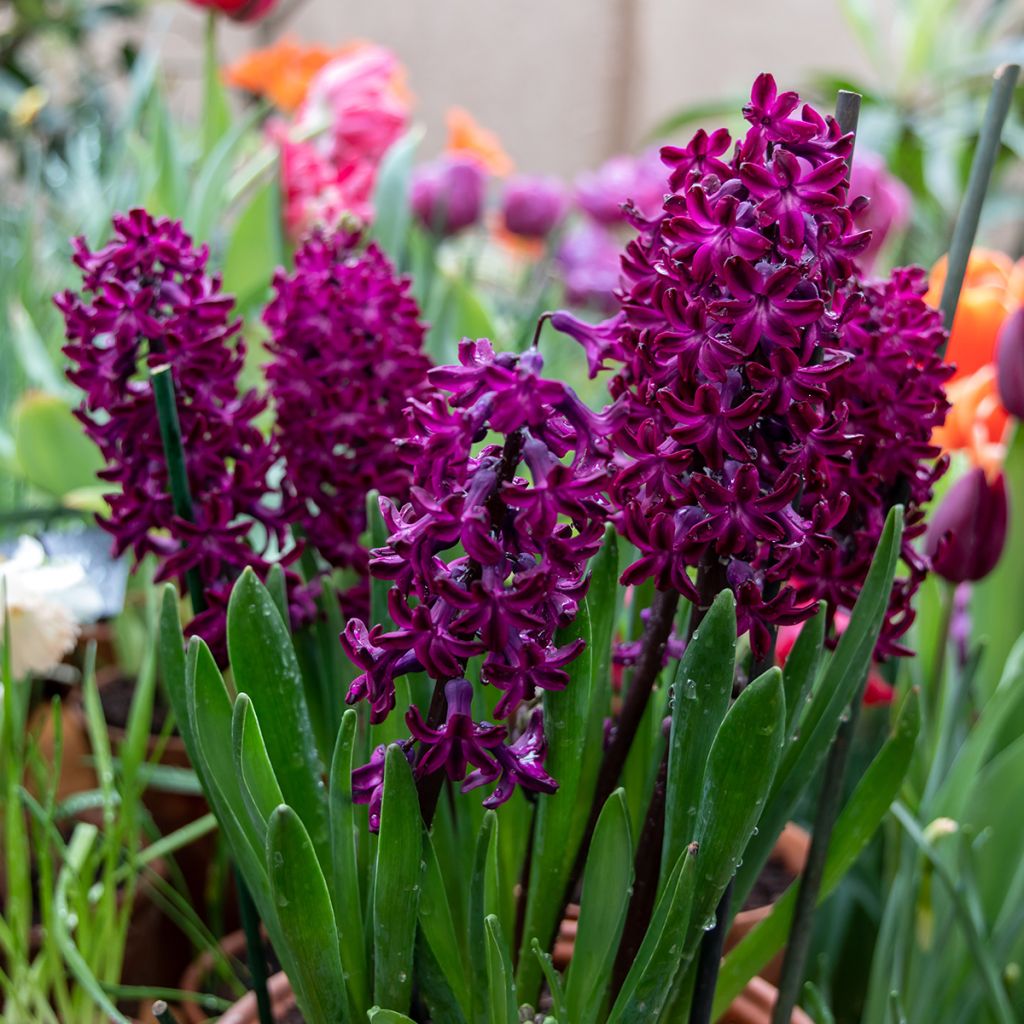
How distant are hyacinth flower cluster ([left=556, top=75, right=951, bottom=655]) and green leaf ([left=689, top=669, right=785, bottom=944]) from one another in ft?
0.04

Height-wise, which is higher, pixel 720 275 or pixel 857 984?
pixel 720 275

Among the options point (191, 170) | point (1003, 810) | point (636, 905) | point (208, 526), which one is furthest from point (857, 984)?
point (191, 170)

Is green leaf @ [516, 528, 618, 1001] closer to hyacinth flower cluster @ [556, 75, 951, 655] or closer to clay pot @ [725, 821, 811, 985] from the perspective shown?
hyacinth flower cluster @ [556, 75, 951, 655]

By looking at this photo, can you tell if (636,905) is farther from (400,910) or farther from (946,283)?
(946,283)

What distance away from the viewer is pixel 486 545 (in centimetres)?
22

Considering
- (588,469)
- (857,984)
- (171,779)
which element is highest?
(588,469)

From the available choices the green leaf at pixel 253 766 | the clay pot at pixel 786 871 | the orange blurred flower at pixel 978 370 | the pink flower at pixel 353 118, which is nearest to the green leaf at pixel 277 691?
the green leaf at pixel 253 766

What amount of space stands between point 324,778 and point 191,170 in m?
0.56

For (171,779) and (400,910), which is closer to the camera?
(400,910)

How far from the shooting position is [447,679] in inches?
9.9

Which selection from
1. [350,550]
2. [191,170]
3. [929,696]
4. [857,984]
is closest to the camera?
[350,550]

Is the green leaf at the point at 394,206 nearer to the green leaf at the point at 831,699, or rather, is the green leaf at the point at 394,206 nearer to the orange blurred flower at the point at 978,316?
the orange blurred flower at the point at 978,316

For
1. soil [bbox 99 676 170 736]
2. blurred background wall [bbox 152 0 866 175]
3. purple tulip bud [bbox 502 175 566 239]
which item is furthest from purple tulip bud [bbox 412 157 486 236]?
blurred background wall [bbox 152 0 866 175]

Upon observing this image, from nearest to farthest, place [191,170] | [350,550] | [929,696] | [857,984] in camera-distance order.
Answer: [350,550] → [929,696] → [857,984] → [191,170]
